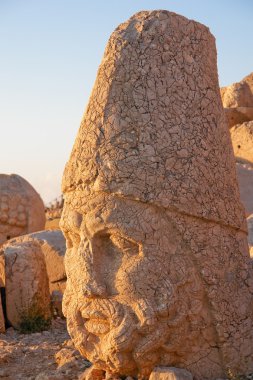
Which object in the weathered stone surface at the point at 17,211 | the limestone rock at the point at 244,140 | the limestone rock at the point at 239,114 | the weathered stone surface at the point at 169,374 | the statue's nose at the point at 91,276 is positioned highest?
the limestone rock at the point at 239,114

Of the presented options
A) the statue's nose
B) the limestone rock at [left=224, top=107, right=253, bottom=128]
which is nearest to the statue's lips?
the statue's nose

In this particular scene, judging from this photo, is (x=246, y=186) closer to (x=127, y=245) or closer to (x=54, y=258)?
(x=54, y=258)

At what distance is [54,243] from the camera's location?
859 cm

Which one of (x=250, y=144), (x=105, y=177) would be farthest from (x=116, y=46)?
(x=250, y=144)

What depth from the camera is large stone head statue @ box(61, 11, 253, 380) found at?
4.07 metres

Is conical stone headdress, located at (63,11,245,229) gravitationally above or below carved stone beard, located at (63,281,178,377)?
above

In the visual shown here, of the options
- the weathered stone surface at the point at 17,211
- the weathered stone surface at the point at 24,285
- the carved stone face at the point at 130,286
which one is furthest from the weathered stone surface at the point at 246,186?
the carved stone face at the point at 130,286

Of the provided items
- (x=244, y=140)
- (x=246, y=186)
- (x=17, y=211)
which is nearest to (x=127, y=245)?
(x=246, y=186)

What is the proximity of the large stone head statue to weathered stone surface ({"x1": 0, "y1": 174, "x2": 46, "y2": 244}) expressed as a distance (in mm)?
6447

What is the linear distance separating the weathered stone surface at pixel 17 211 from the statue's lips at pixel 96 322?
265 inches

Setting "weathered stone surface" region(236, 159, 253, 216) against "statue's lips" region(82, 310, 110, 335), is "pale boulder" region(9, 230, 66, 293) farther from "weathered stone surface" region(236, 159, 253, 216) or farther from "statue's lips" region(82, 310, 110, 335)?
"statue's lips" region(82, 310, 110, 335)

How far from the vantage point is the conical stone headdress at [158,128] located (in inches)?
163

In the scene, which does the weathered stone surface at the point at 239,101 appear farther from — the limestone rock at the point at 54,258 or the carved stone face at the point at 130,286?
the carved stone face at the point at 130,286

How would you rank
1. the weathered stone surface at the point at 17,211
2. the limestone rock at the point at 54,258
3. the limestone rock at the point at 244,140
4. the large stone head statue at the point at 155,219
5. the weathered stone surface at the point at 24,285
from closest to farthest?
the large stone head statue at the point at 155,219, the weathered stone surface at the point at 24,285, the limestone rock at the point at 54,258, the weathered stone surface at the point at 17,211, the limestone rock at the point at 244,140
